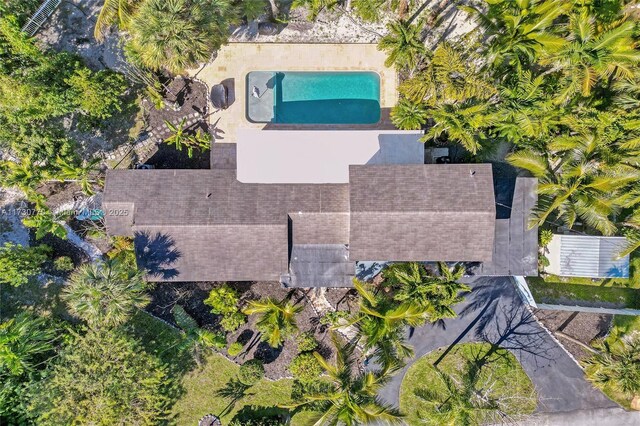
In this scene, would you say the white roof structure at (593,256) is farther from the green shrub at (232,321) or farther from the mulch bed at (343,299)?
the green shrub at (232,321)

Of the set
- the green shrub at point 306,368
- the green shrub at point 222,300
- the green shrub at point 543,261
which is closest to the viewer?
the green shrub at point 222,300

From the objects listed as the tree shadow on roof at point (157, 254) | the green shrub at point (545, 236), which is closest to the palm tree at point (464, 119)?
the green shrub at point (545, 236)

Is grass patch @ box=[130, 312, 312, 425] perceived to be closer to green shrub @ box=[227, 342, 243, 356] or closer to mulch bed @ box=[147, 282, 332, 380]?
mulch bed @ box=[147, 282, 332, 380]

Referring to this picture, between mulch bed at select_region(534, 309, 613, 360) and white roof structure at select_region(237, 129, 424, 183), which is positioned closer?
white roof structure at select_region(237, 129, 424, 183)

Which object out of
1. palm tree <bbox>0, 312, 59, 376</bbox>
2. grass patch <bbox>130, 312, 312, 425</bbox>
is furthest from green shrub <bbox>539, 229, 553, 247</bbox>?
palm tree <bbox>0, 312, 59, 376</bbox>

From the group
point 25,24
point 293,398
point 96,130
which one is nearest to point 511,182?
point 293,398

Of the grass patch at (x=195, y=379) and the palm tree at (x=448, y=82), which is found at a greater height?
the palm tree at (x=448, y=82)
